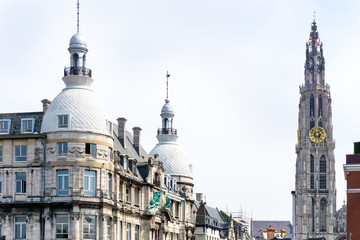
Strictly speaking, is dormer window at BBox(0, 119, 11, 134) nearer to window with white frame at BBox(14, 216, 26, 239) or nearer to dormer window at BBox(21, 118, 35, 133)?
dormer window at BBox(21, 118, 35, 133)

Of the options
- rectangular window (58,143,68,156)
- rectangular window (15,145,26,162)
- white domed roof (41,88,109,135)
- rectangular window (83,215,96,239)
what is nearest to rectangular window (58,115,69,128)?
white domed roof (41,88,109,135)

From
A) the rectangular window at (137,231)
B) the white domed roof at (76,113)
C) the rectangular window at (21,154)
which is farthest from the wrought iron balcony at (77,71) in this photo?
the rectangular window at (137,231)

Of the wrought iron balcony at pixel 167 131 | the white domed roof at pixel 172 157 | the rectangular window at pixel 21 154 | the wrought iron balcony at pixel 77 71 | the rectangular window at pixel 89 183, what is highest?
the wrought iron balcony at pixel 77 71

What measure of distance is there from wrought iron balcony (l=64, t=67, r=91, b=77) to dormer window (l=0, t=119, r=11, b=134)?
714 cm

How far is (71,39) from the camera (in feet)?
260

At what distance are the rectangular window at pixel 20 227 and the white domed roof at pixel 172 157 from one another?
1360 inches

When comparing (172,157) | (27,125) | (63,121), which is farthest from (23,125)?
(172,157)

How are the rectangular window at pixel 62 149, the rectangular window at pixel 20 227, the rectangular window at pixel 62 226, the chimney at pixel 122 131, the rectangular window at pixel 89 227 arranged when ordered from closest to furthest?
the rectangular window at pixel 62 226
the rectangular window at pixel 89 227
the rectangular window at pixel 20 227
the rectangular window at pixel 62 149
the chimney at pixel 122 131

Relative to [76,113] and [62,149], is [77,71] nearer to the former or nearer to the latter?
[76,113]

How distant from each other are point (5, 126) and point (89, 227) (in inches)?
510

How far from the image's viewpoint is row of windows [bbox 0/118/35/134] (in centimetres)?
7700

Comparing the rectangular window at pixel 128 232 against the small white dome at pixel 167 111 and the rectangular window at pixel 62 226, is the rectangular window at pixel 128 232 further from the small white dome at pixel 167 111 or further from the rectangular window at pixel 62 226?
the small white dome at pixel 167 111

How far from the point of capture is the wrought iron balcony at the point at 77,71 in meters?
78.2

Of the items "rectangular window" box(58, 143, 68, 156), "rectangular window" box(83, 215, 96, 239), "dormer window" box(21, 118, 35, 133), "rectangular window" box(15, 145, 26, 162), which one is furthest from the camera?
"dormer window" box(21, 118, 35, 133)
